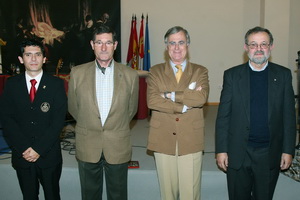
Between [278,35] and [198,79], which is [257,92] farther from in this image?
[278,35]

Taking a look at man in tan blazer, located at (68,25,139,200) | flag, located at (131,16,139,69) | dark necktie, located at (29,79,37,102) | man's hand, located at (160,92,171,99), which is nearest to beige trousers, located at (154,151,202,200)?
man in tan blazer, located at (68,25,139,200)

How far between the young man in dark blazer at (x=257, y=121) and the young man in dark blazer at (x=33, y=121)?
4.22ft

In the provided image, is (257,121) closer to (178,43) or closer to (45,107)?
(178,43)

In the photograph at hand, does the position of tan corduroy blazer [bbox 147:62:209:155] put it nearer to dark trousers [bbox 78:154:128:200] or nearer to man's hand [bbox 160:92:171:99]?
man's hand [bbox 160:92:171:99]

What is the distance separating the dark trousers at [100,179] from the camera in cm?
230

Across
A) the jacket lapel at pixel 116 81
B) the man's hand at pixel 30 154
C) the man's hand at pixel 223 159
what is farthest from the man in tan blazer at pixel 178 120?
the man's hand at pixel 30 154

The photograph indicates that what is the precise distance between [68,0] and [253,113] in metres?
6.98

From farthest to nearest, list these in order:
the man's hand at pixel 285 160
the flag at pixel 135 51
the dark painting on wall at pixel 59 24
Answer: the dark painting on wall at pixel 59 24 → the flag at pixel 135 51 → the man's hand at pixel 285 160

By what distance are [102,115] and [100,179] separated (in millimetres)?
528

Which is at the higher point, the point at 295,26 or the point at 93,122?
the point at 295,26

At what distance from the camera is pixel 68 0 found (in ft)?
25.7

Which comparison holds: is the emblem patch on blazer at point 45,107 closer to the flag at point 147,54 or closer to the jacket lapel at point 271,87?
the jacket lapel at point 271,87

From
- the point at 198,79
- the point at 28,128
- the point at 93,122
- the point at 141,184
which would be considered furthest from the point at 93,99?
the point at 141,184

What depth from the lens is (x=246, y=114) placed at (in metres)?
2.11
